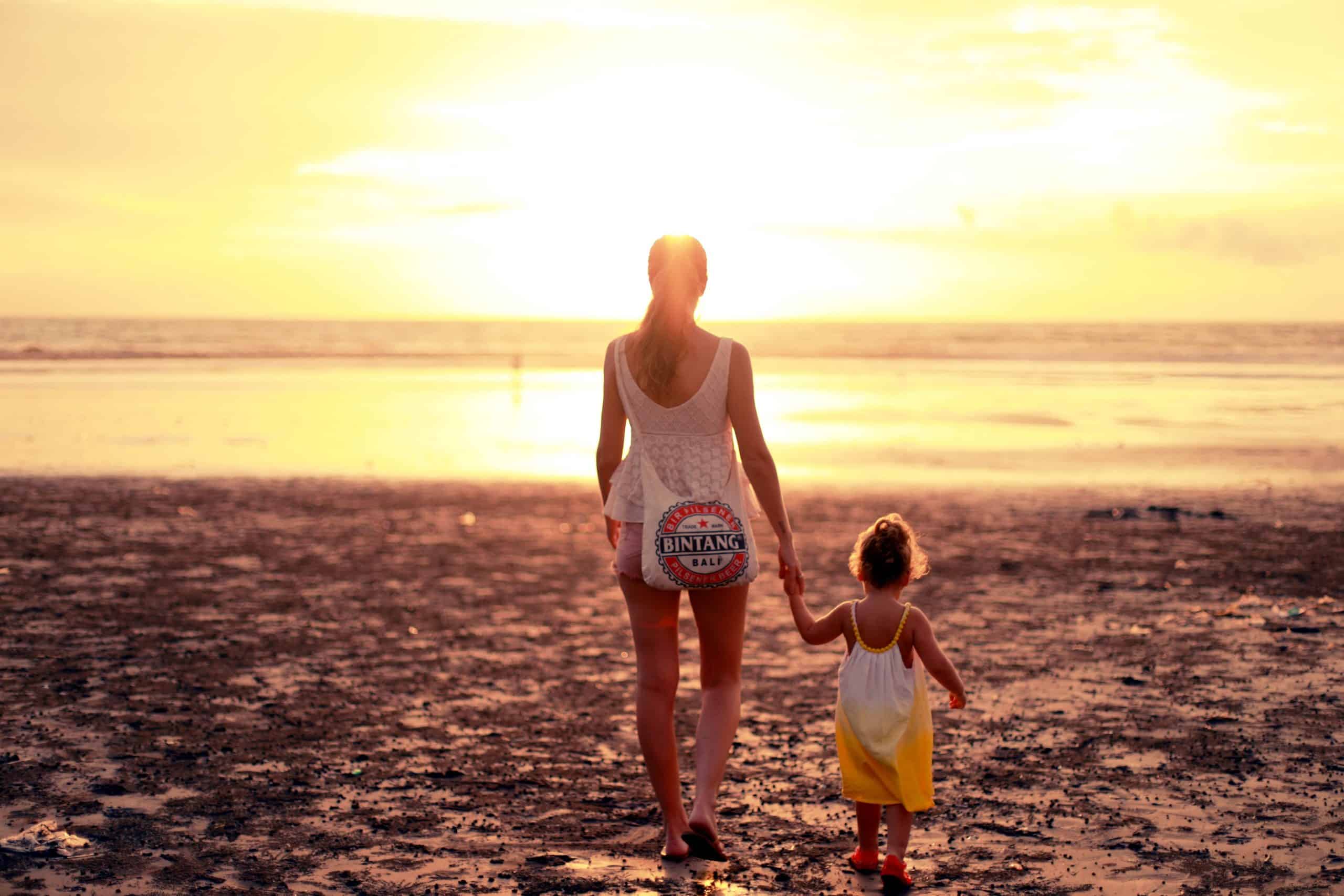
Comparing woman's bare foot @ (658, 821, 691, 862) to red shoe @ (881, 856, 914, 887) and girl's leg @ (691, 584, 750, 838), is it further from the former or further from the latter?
red shoe @ (881, 856, 914, 887)

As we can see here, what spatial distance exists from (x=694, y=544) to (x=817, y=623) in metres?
0.52

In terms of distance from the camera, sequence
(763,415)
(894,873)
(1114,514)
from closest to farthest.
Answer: (894,873) < (1114,514) < (763,415)

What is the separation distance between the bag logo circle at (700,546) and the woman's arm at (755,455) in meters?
0.16

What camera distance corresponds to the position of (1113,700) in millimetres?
6285

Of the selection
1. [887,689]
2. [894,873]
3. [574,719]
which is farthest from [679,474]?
[574,719]

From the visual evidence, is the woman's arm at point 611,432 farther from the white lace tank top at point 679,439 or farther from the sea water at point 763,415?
the sea water at point 763,415

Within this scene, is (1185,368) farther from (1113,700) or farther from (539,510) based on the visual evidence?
(1113,700)

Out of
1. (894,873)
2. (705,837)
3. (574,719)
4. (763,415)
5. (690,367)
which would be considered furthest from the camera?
(763,415)

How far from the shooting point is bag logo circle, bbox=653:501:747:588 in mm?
4027

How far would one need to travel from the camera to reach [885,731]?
4027 millimetres

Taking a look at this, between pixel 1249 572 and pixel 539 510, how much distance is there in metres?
7.05

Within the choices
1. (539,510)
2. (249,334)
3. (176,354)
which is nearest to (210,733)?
(539,510)

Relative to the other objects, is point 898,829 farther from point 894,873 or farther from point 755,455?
point 755,455

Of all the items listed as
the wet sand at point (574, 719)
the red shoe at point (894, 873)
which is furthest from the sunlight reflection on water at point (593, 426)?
the red shoe at point (894, 873)
